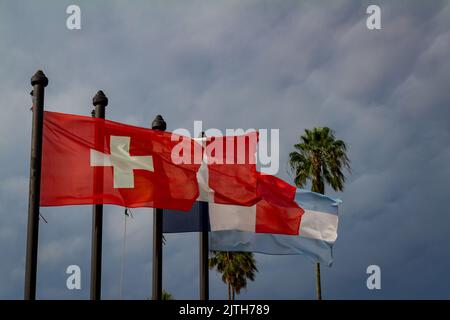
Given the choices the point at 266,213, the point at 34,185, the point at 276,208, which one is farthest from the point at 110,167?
the point at 276,208

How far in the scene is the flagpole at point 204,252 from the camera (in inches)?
776

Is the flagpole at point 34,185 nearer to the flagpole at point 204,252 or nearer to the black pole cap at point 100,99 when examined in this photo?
the black pole cap at point 100,99

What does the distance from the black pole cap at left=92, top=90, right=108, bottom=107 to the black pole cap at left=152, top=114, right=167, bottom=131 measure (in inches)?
82.7

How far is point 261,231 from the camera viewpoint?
68.3 ft

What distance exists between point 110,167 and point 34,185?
2.38 m

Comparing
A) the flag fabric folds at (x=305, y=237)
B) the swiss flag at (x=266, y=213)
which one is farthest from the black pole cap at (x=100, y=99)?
the flag fabric folds at (x=305, y=237)

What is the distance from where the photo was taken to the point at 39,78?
A: 15.9 meters

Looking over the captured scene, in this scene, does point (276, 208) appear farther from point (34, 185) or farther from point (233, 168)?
point (34, 185)
